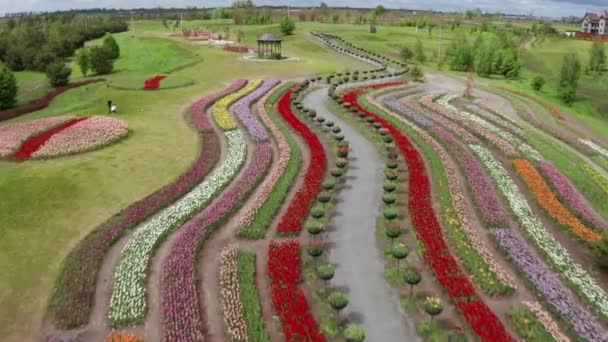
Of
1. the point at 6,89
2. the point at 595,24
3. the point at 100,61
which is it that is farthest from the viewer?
the point at 595,24

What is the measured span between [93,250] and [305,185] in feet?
34.6

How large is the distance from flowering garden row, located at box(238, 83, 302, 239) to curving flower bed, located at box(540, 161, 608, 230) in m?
14.0

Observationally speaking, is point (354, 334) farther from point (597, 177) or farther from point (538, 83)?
point (538, 83)

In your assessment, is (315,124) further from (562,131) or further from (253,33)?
(253,33)

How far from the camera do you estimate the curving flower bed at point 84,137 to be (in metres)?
27.5

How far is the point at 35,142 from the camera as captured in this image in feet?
93.4

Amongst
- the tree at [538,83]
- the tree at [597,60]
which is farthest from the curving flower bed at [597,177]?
the tree at [597,60]

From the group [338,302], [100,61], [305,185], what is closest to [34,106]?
[100,61]

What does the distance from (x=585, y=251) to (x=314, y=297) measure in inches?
464

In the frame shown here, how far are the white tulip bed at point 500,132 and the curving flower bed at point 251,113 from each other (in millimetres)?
16954

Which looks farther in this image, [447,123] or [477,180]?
[447,123]

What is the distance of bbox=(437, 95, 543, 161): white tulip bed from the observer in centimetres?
2983

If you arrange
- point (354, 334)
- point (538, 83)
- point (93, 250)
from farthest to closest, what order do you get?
point (538, 83) < point (93, 250) < point (354, 334)

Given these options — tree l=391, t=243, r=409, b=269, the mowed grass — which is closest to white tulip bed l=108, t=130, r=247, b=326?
the mowed grass
